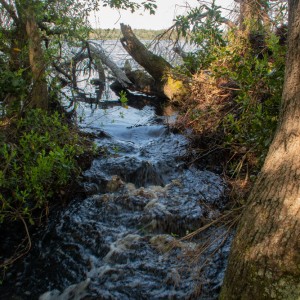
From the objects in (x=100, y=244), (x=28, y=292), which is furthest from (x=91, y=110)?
(x=28, y=292)

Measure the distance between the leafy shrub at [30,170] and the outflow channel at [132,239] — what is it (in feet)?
1.30

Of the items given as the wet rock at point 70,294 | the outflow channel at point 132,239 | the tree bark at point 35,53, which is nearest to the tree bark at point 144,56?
the outflow channel at point 132,239

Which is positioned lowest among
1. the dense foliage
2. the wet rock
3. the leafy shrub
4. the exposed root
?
the wet rock

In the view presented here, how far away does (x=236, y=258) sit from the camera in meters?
2.14

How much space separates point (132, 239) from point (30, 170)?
1.57 metres

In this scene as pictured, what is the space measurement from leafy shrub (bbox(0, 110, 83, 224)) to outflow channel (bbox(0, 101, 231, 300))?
1.30ft

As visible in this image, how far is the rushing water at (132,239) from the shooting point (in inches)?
126

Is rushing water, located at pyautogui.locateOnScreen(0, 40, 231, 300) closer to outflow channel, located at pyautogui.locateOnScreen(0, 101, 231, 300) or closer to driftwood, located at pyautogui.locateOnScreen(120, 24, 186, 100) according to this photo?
outflow channel, located at pyautogui.locateOnScreen(0, 101, 231, 300)

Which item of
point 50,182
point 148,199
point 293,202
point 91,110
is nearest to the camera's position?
point 293,202

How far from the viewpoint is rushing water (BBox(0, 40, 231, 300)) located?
3211 millimetres

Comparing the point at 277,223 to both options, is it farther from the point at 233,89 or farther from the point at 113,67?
the point at 113,67

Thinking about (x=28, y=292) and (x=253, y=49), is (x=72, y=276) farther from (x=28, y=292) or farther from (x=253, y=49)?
(x=253, y=49)

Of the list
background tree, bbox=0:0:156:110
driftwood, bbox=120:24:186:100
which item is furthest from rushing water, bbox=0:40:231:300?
driftwood, bbox=120:24:186:100

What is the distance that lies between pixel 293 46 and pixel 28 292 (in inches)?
128
